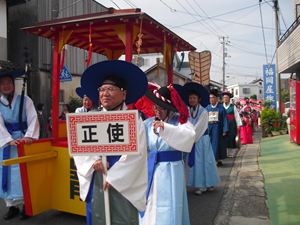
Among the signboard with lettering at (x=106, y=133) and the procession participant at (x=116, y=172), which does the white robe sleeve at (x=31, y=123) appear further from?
the signboard with lettering at (x=106, y=133)

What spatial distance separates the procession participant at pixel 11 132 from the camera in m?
5.05

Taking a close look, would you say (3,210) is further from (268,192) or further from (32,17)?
(32,17)

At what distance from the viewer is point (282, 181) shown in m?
7.41

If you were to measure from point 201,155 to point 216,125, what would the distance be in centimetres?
246

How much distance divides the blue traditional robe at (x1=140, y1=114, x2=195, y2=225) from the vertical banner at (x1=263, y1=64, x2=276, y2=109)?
19.1m

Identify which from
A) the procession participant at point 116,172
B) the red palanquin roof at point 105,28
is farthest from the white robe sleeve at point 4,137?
the procession participant at point 116,172

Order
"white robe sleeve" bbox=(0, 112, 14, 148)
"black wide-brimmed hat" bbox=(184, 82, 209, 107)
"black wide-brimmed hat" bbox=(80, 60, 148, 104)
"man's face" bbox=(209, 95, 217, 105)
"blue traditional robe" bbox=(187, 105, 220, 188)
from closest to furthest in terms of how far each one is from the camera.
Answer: "black wide-brimmed hat" bbox=(80, 60, 148, 104)
"white robe sleeve" bbox=(0, 112, 14, 148)
"black wide-brimmed hat" bbox=(184, 82, 209, 107)
"blue traditional robe" bbox=(187, 105, 220, 188)
"man's face" bbox=(209, 95, 217, 105)

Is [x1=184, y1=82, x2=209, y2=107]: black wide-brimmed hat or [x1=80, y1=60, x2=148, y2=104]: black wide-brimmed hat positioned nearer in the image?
[x1=80, y1=60, x2=148, y2=104]: black wide-brimmed hat

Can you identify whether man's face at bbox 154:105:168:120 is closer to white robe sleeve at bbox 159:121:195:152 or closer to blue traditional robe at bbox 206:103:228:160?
white robe sleeve at bbox 159:121:195:152

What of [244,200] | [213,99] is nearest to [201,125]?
[244,200]

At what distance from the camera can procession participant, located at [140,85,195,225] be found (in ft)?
11.9

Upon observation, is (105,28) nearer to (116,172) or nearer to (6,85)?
(6,85)

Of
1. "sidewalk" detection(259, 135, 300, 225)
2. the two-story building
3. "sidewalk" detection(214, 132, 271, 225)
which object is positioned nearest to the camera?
"sidewalk" detection(214, 132, 271, 225)

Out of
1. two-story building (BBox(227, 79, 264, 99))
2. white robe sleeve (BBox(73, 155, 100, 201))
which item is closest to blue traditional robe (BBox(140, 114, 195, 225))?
white robe sleeve (BBox(73, 155, 100, 201))
